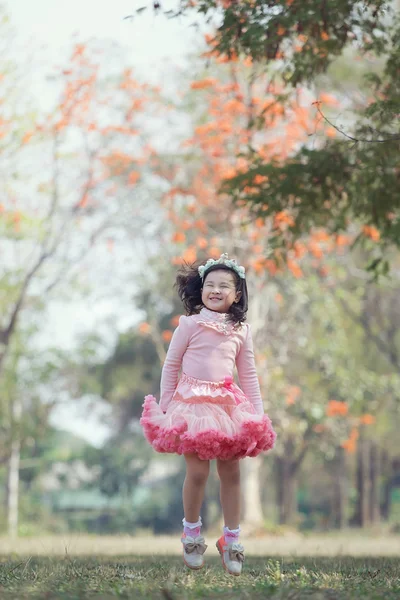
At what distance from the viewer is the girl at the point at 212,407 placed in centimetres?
562

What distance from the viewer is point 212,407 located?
5758mm

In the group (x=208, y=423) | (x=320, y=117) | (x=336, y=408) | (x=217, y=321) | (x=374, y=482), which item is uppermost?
(x=320, y=117)

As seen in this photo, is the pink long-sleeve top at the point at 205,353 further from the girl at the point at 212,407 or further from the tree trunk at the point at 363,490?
the tree trunk at the point at 363,490

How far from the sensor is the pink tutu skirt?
5555mm

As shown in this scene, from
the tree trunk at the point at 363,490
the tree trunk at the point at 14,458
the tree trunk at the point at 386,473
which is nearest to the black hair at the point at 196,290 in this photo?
the tree trunk at the point at 14,458

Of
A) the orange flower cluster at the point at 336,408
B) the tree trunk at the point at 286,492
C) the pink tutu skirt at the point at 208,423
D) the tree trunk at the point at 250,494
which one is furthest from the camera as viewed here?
the tree trunk at the point at 286,492

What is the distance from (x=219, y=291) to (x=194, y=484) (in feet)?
3.96

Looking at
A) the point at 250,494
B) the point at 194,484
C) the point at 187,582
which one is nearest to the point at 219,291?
the point at 194,484

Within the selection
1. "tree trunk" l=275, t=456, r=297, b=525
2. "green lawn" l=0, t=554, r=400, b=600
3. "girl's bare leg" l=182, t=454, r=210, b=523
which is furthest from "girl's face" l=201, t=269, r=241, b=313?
"tree trunk" l=275, t=456, r=297, b=525

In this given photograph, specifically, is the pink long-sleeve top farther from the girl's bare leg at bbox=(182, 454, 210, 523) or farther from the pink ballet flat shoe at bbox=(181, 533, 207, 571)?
the pink ballet flat shoe at bbox=(181, 533, 207, 571)

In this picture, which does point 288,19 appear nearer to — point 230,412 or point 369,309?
point 230,412

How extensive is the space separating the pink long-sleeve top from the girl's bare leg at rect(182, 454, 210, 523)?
1.40 ft

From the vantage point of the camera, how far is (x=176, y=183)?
70.6ft

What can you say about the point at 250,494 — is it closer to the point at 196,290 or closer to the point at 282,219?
the point at 282,219
